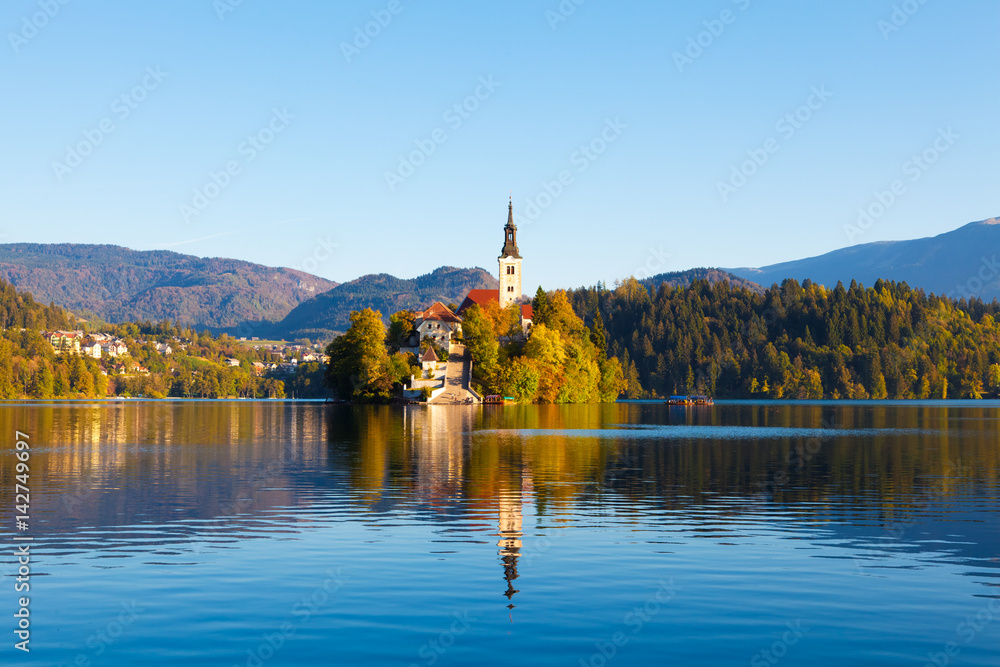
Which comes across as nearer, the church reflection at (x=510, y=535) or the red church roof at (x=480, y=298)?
the church reflection at (x=510, y=535)

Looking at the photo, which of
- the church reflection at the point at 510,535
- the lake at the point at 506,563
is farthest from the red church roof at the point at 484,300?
the church reflection at the point at 510,535

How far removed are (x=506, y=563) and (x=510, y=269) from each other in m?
162

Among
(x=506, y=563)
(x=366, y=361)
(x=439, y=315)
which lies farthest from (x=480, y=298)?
(x=506, y=563)

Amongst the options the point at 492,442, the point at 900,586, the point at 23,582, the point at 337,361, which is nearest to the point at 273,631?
the point at 23,582

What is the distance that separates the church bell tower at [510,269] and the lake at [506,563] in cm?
13751

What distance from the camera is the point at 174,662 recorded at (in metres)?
13.5

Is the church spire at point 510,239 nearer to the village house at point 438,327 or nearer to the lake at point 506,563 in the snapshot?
the village house at point 438,327

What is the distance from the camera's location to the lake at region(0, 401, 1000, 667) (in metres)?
14.5

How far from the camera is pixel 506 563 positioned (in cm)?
2064

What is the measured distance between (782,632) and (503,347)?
14229cm

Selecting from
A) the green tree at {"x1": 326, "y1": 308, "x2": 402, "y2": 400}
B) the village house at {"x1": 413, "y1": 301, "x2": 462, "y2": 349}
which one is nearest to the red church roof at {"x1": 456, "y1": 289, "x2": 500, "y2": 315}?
the village house at {"x1": 413, "y1": 301, "x2": 462, "y2": 349}

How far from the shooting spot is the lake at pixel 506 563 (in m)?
14.5

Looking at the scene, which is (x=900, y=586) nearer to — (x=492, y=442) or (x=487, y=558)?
(x=487, y=558)

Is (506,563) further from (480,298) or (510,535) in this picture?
(480,298)
